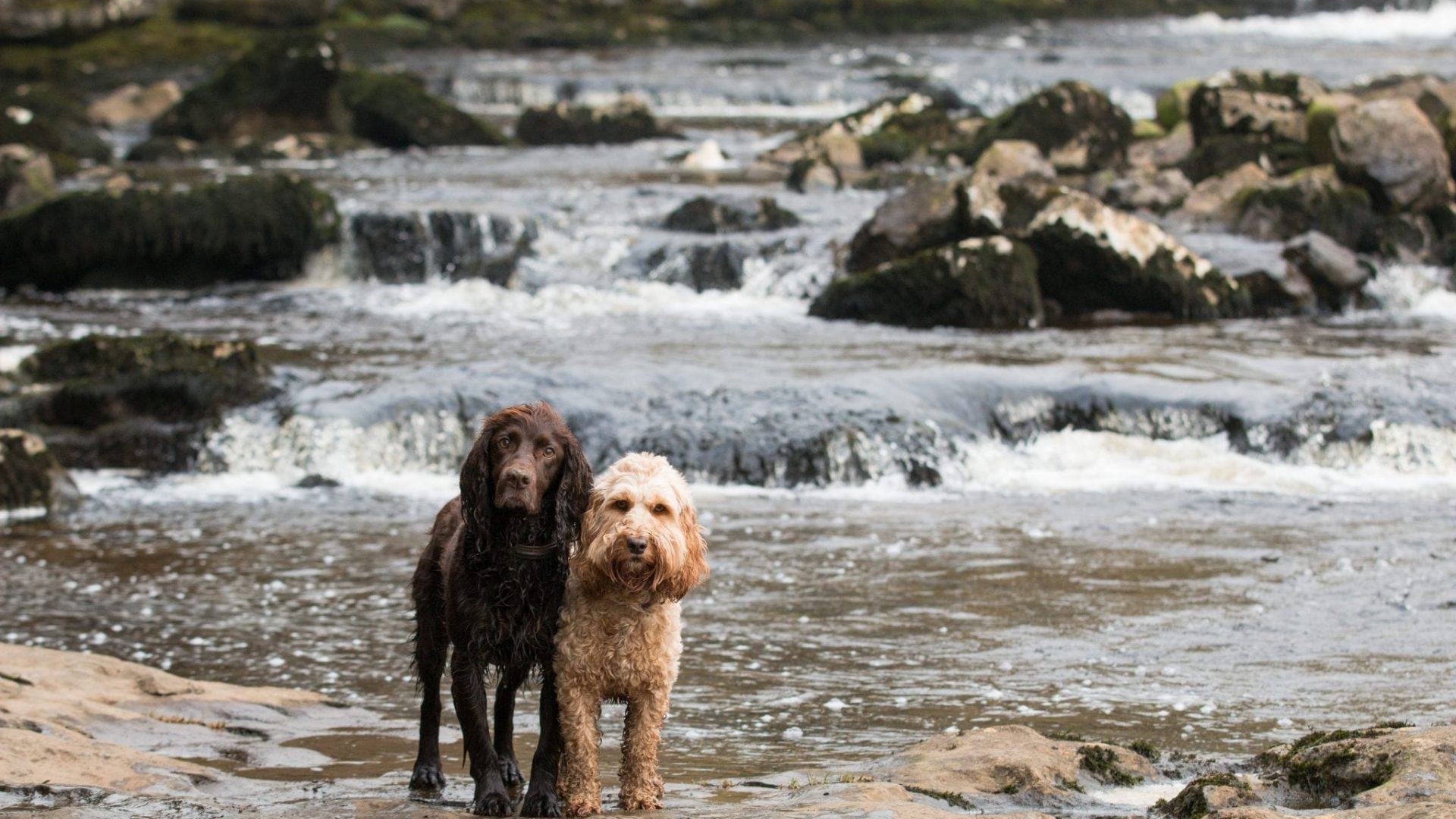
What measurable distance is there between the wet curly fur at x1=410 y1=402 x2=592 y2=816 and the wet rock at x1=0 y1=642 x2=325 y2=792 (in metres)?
1.24

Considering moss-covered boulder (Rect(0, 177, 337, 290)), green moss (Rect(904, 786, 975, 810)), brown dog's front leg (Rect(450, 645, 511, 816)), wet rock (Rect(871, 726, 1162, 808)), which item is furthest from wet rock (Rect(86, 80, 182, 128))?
green moss (Rect(904, 786, 975, 810))

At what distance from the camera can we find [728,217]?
26.0 meters

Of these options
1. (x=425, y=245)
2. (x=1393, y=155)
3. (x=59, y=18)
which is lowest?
(x=425, y=245)

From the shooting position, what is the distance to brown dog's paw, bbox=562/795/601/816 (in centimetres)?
658

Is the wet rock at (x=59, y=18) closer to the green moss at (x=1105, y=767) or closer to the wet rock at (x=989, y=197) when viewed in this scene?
the wet rock at (x=989, y=197)

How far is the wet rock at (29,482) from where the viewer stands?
1434 cm

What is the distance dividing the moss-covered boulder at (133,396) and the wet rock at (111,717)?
6.59 m

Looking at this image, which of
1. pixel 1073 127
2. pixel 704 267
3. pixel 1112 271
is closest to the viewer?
pixel 1112 271

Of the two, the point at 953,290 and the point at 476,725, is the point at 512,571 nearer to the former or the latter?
the point at 476,725

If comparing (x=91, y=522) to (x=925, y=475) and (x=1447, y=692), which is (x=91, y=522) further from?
(x=1447, y=692)

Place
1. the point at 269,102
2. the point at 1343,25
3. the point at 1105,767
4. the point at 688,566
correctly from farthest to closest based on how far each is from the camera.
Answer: the point at 1343,25
the point at 269,102
the point at 1105,767
the point at 688,566

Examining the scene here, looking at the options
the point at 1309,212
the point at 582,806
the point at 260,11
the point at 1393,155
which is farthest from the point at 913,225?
the point at 260,11

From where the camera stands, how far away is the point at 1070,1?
70.2 meters

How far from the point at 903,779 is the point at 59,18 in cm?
5225
